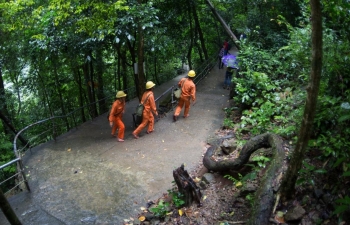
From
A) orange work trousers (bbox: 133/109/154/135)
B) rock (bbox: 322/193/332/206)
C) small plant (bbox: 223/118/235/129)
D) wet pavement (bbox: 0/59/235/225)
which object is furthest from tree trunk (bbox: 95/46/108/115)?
A: rock (bbox: 322/193/332/206)

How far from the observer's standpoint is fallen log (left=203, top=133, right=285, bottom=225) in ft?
13.2

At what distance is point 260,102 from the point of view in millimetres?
8414

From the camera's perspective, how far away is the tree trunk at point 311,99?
3.05 metres

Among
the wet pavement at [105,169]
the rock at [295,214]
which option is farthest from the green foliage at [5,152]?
the rock at [295,214]

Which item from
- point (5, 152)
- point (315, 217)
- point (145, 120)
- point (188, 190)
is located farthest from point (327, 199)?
point (5, 152)

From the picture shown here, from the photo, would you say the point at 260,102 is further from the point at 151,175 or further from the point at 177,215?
the point at 177,215

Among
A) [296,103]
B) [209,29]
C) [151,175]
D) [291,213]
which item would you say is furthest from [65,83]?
[291,213]

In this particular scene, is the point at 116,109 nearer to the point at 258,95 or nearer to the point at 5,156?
the point at 258,95

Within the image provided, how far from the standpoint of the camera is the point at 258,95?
904 cm

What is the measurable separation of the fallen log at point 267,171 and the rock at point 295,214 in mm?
244

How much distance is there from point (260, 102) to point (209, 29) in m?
13.6

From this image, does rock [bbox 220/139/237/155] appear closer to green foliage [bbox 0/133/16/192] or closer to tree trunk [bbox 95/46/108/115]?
tree trunk [bbox 95/46/108/115]

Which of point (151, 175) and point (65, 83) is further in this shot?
point (65, 83)

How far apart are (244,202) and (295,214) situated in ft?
3.73
